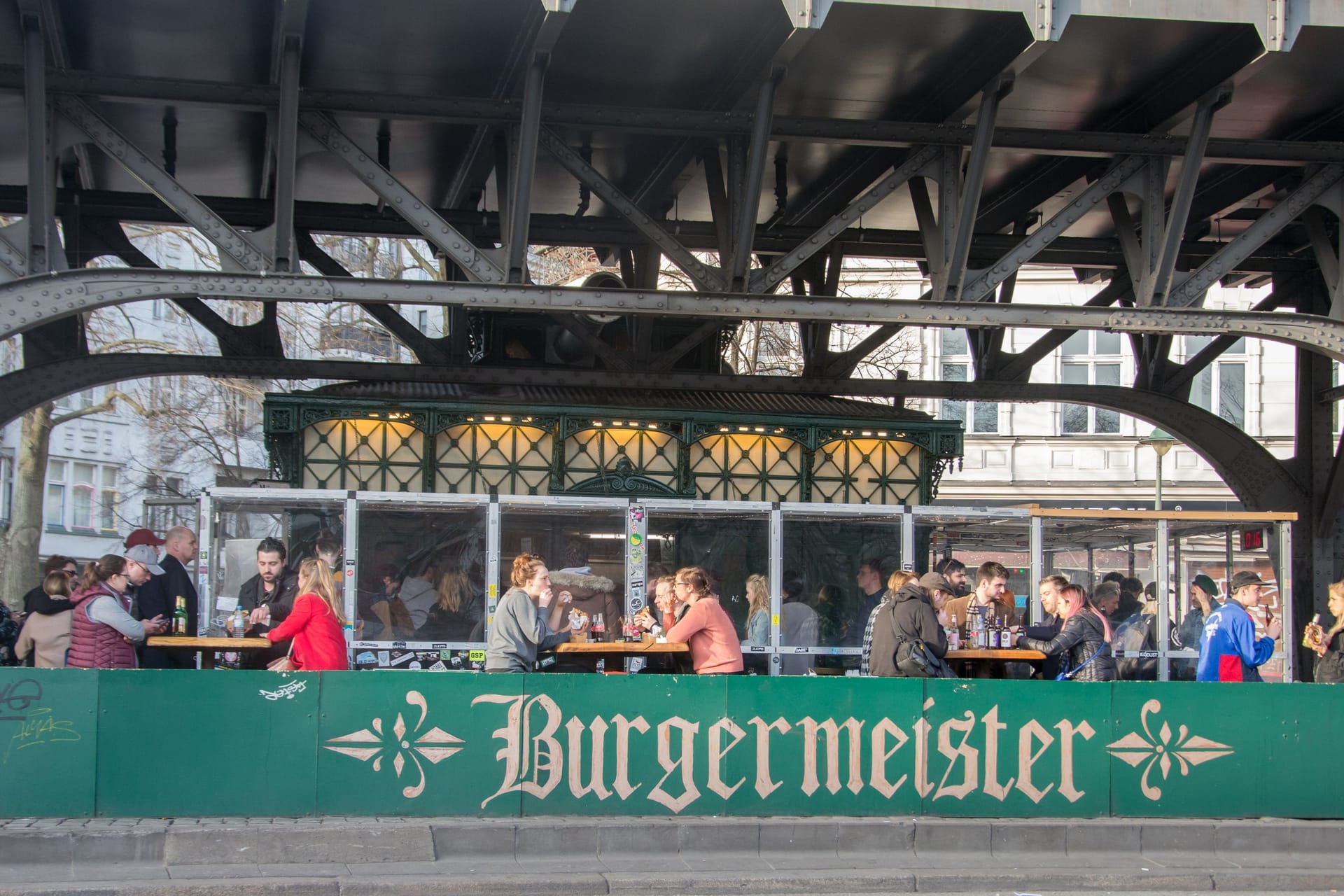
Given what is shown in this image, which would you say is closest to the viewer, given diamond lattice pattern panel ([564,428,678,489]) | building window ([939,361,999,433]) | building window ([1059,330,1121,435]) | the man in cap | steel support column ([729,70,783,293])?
steel support column ([729,70,783,293])

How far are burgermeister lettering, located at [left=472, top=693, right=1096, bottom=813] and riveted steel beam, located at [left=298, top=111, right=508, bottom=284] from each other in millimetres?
4270

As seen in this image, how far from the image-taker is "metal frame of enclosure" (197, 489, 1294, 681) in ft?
45.6

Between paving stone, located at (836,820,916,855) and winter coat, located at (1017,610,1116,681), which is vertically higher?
winter coat, located at (1017,610,1116,681)

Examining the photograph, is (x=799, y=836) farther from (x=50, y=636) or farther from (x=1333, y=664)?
(x=50, y=636)

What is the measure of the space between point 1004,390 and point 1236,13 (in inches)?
261

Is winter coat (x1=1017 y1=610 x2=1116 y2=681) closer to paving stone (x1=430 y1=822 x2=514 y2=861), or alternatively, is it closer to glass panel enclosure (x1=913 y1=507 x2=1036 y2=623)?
glass panel enclosure (x1=913 y1=507 x2=1036 y2=623)

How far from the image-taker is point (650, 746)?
9.66 meters

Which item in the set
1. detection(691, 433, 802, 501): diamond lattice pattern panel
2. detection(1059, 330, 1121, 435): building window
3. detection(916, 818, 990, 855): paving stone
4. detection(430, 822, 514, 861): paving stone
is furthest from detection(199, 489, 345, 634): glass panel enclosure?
detection(1059, 330, 1121, 435): building window

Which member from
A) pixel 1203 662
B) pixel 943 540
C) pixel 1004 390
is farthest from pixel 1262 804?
pixel 1004 390

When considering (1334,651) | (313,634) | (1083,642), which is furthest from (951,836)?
(313,634)

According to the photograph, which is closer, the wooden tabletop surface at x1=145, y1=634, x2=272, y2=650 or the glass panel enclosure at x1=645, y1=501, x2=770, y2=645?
the wooden tabletop surface at x1=145, y1=634, x2=272, y2=650

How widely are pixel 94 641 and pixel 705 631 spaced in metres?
4.88

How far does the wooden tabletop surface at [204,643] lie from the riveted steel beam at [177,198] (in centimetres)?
321

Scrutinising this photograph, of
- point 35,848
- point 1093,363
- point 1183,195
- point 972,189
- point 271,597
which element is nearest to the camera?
point 35,848
